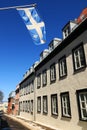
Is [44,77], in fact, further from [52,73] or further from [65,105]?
[65,105]

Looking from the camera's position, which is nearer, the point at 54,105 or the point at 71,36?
the point at 71,36

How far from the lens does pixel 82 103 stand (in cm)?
1108

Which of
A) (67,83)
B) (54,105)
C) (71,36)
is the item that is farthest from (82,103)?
(71,36)

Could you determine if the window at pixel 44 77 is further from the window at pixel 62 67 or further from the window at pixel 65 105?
the window at pixel 65 105

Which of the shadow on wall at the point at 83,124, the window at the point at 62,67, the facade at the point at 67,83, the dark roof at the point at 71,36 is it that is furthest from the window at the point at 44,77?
the shadow on wall at the point at 83,124

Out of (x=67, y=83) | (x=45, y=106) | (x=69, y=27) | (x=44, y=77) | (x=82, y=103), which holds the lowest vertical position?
(x=45, y=106)

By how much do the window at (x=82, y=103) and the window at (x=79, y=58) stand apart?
1.93 metres

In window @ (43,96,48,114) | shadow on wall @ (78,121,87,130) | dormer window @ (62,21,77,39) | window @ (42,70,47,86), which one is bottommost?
shadow on wall @ (78,121,87,130)

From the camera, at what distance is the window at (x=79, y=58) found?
37.7 feet

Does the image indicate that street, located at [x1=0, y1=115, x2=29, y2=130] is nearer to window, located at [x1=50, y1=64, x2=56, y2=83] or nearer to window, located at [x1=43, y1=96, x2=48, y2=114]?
window, located at [x1=43, y1=96, x2=48, y2=114]

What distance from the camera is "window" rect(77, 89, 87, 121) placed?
10.7 metres

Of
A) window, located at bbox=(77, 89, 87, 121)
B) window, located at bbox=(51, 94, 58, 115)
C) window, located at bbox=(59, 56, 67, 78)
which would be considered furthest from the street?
window, located at bbox=(77, 89, 87, 121)

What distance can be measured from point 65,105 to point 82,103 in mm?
2477

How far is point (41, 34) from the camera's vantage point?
8109 millimetres
